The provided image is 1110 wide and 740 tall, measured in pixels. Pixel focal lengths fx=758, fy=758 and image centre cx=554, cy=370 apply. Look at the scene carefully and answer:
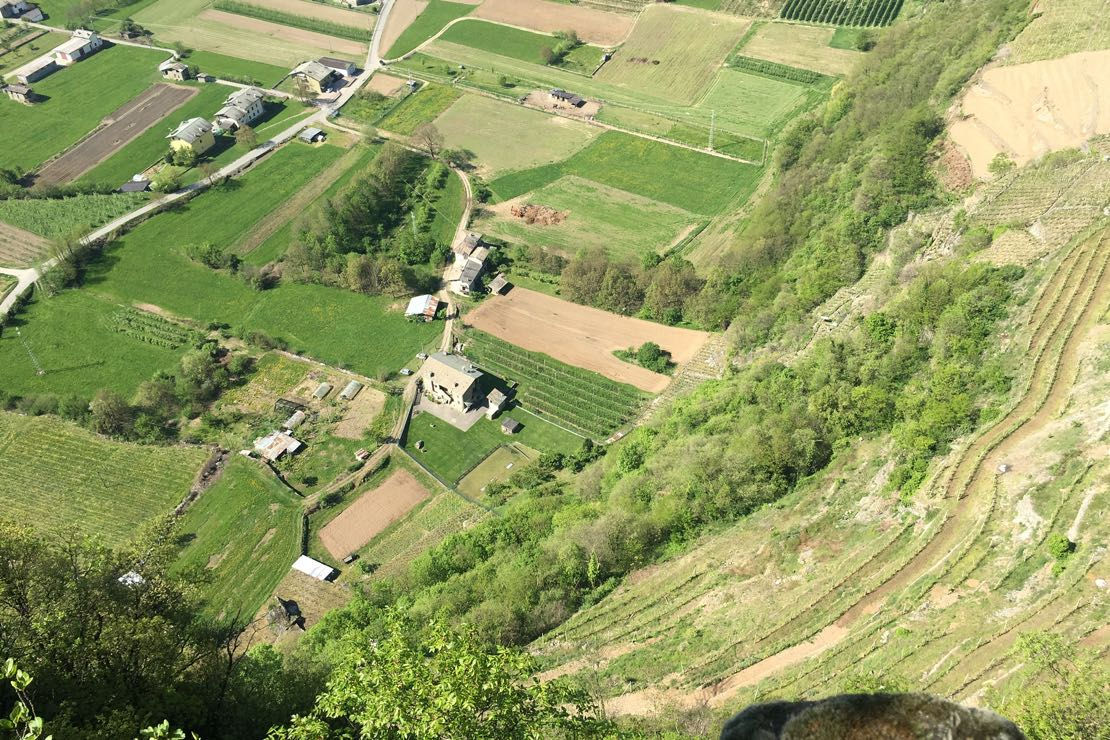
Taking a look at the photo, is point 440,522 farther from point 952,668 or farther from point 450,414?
point 952,668

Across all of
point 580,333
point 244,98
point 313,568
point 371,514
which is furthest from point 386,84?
point 313,568

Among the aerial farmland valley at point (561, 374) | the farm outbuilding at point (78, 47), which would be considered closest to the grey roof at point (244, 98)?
the aerial farmland valley at point (561, 374)

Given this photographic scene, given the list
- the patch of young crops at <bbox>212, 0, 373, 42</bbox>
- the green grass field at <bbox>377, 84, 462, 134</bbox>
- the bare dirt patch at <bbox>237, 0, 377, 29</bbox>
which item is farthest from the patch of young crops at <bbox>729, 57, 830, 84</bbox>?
the bare dirt patch at <bbox>237, 0, 377, 29</bbox>

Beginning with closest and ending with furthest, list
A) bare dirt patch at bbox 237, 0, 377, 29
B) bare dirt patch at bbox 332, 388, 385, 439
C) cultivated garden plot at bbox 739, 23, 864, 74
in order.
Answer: bare dirt patch at bbox 332, 388, 385, 439 → cultivated garden plot at bbox 739, 23, 864, 74 → bare dirt patch at bbox 237, 0, 377, 29

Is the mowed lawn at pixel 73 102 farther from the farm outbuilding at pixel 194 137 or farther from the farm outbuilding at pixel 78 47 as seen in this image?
the farm outbuilding at pixel 194 137

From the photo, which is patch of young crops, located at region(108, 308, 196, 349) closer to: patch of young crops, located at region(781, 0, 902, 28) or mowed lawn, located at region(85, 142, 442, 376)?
mowed lawn, located at region(85, 142, 442, 376)

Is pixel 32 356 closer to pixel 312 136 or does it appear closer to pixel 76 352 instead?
pixel 76 352

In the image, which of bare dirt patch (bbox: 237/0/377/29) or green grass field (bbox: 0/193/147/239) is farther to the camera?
bare dirt patch (bbox: 237/0/377/29)
